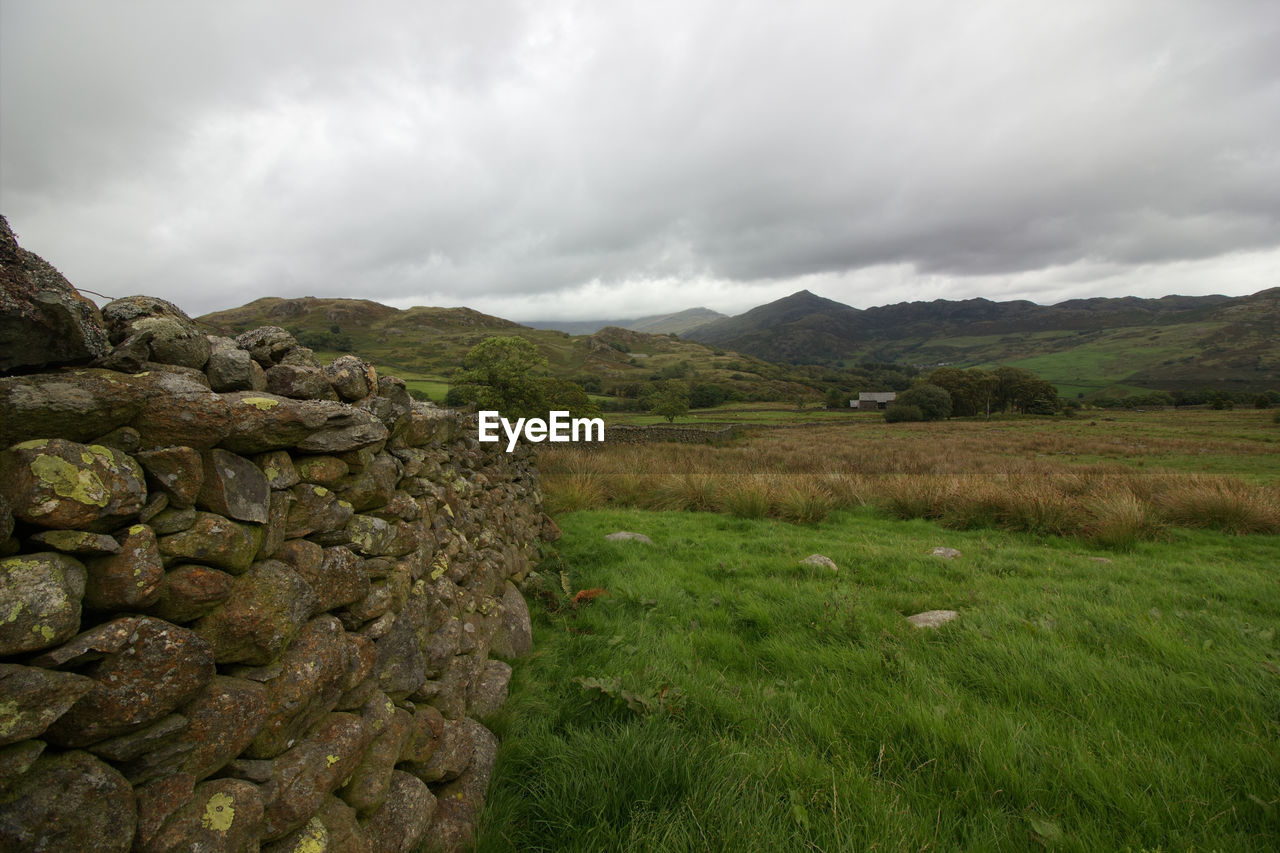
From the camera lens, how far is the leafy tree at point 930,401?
230 ft

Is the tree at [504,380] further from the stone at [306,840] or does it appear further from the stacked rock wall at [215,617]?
the stone at [306,840]

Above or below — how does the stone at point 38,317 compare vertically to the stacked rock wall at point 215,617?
above

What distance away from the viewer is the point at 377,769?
2.36m

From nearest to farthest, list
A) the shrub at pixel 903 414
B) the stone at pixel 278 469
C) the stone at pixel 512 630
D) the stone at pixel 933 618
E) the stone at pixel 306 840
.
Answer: the stone at pixel 306 840 < the stone at pixel 278 469 < the stone at pixel 512 630 < the stone at pixel 933 618 < the shrub at pixel 903 414

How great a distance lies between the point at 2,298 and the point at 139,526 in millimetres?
777

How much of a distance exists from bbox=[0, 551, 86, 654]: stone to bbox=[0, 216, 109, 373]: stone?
0.69 meters

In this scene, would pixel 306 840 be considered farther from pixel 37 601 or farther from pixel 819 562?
pixel 819 562

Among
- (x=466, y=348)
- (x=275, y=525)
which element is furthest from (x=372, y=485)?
(x=466, y=348)

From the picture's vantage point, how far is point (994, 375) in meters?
78.1

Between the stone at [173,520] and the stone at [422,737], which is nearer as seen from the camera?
the stone at [173,520]

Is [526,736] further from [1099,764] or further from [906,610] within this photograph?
[906,610]

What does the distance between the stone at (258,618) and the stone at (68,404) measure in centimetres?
70

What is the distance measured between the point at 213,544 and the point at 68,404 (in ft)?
1.98

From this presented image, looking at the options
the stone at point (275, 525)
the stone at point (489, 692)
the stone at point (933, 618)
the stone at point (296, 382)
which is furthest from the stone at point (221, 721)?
the stone at point (933, 618)
